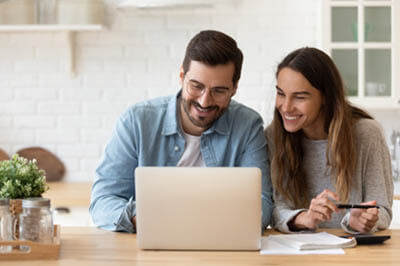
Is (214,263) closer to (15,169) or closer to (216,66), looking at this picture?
(15,169)

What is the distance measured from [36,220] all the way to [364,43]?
2.72m

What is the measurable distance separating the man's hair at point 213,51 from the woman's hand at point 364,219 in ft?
2.07

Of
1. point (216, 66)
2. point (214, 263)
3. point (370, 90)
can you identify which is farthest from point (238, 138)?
point (370, 90)

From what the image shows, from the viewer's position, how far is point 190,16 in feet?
13.6

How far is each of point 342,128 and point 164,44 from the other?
2.07 metres

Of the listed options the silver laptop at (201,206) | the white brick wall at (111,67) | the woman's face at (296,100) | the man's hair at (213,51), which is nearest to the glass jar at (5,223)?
the silver laptop at (201,206)

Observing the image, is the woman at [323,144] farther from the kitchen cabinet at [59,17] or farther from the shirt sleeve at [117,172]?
the kitchen cabinet at [59,17]

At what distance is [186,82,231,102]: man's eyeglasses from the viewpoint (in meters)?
2.23

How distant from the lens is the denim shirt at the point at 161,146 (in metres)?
2.32

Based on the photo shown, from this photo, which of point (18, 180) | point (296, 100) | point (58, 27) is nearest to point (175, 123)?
point (296, 100)

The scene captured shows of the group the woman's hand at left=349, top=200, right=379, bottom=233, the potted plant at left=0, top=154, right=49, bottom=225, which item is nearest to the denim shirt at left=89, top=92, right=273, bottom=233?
the woman's hand at left=349, top=200, right=379, bottom=233

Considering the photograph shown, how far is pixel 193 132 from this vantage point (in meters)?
2.42

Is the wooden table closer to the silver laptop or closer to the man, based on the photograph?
the silver laptop

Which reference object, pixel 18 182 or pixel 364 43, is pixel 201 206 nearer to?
pixel 18 182
